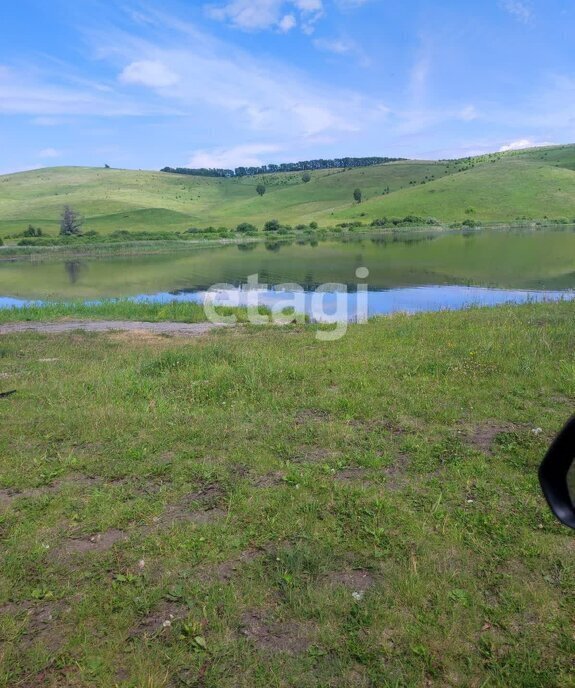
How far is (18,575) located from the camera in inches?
181

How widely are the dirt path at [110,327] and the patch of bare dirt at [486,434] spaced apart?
585 inches

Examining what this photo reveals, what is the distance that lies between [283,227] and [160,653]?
14086 cm

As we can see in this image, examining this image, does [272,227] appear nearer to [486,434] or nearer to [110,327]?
[110,327]

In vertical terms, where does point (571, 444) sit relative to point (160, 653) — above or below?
above

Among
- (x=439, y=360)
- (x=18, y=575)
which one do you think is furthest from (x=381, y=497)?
(x=439, y=360)

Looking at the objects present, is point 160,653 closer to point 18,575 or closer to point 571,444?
point 18,575

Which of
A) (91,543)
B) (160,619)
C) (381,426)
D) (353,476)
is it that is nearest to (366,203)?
(381,426)

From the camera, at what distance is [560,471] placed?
2643mm

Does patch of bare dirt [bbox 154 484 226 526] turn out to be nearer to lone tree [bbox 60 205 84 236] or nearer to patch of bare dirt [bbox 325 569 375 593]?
patch of bare dirt [bbox 325 569 375 593]

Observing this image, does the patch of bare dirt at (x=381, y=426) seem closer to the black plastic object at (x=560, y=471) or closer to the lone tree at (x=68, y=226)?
the black plastic object at (x=560, y=471)

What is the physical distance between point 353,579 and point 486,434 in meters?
3.82

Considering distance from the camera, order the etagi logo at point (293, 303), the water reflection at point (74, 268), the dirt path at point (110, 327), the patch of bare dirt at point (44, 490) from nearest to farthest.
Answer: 1. the patch of bare dirt at point (44, 490)
2. the dirt path at point (110, 327)
3. the etagi logo at point (293, 303)
4. the water reflection at point (74, 268)

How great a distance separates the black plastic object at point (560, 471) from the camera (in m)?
2.57

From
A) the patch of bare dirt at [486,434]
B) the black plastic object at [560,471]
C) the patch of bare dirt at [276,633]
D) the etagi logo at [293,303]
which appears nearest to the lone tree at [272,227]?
the etagi logo at [293,303]
